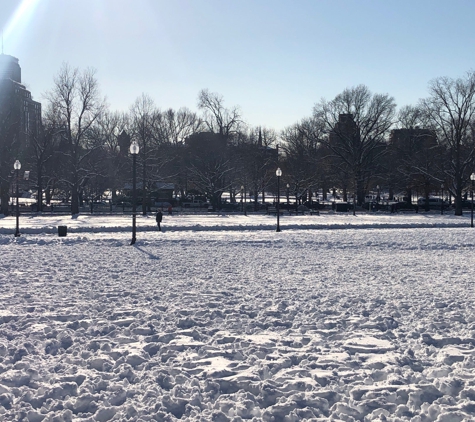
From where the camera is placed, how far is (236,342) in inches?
258

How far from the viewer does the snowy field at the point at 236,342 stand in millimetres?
4734

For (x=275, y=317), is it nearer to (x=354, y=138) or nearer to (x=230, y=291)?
(x=230, y=291)

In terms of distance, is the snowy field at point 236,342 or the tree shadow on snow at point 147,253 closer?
the snowy field at point 236,342

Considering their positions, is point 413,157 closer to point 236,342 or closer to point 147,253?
point 147,253

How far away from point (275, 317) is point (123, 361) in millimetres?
2815

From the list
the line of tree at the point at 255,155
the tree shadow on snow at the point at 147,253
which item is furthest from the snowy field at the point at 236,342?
the line of tree at the point at 255,155

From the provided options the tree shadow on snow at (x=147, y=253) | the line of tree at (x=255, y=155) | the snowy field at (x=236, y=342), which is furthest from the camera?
the line of tree at (x=255, y=155)

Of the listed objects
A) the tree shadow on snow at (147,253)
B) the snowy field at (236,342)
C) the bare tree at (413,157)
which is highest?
the bare tree at (413,157)

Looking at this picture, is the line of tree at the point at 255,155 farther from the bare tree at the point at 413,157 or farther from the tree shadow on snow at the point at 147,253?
the tree shadow on snow at the point at 147,253

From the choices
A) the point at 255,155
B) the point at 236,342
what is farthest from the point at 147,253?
the point at 255,155

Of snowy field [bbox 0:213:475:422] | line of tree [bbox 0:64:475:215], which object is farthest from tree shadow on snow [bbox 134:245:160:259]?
line of tree [bbox 0:64:475:215]

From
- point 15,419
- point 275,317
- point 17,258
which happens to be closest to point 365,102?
point 17,258

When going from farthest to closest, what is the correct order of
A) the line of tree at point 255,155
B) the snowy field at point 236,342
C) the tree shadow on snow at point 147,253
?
the line of tree at point 255,155 → the tree shadow on snow at point 147,253 → the snowy field at point 236,342

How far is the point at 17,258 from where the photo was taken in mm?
14867
